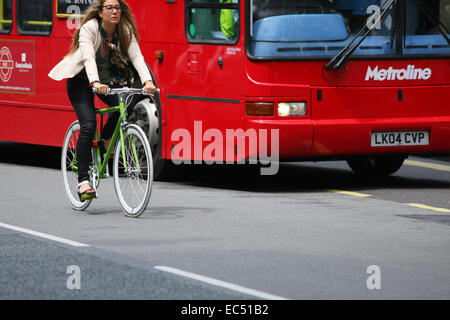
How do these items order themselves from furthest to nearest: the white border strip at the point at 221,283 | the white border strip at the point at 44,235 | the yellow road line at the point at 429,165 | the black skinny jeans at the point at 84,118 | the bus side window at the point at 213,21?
the yellow road line at the point at 429,165, the bus side window at the point at 213,21, the black skinny jeans at the point at 84,118, the white border strip at the point at 44,235, the white border strip at the point at 221,283

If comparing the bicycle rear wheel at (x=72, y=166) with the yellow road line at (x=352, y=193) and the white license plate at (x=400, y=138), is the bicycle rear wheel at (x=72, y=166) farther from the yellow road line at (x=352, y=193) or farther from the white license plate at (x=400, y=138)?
the white license plate at (x=400, y=138)

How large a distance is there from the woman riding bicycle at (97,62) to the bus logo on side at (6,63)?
441 centimetres

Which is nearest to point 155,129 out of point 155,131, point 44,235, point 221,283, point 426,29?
point 155,131

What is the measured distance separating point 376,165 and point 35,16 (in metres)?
4.06

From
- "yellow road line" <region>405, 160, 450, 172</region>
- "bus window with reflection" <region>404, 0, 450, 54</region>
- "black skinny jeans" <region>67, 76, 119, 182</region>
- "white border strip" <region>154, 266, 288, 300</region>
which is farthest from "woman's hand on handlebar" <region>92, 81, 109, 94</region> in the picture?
"yellow road line" <region>405, 160, 450, 172</region>

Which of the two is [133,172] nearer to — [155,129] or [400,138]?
[155,129]

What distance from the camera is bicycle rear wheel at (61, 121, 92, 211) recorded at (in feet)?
35.7

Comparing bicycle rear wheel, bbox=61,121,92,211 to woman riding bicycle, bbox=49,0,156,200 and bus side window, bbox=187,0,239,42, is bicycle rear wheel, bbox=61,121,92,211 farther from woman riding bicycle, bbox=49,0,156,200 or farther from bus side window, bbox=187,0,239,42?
bus side window, bbox=187,0,239,42

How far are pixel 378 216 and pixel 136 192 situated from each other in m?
1.93

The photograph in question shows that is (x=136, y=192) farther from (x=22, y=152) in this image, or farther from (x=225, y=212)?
(x=22, y=152)

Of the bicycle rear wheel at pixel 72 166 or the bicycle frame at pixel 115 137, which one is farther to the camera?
the bicycle rear wheel at pixel 72 166

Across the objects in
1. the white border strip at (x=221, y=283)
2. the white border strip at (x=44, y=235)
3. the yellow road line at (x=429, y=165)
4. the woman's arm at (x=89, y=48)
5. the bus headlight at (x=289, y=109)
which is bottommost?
the yellow road line at (x=429, y=165)

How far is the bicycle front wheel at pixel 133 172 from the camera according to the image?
10.0 m

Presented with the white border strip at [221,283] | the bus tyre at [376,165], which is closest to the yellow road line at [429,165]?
the bus tyre at [376,165]
